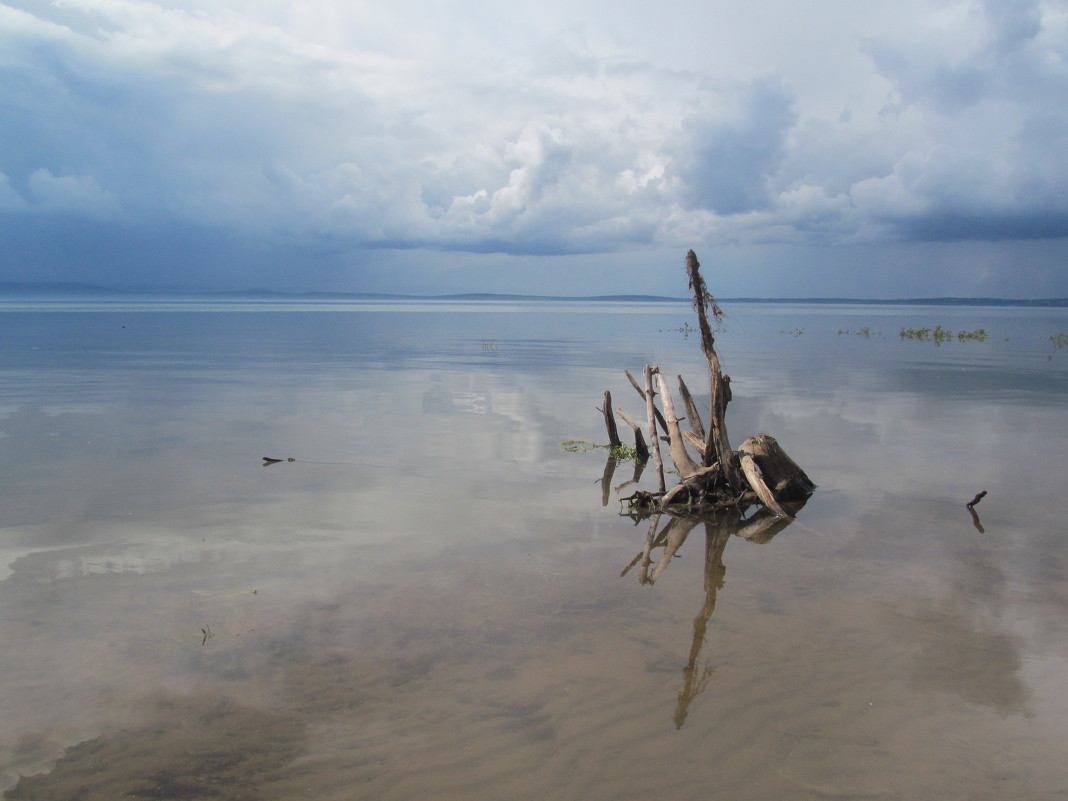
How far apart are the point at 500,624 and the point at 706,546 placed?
4306 millimetres

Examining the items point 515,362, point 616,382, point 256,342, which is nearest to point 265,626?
point 616,382

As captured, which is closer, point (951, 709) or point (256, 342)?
point (951, 709)

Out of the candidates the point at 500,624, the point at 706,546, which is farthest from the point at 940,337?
the point at 500,624

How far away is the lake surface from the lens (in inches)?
246

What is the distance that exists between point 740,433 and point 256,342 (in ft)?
132

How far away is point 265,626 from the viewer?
857 cm

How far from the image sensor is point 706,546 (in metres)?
12.0

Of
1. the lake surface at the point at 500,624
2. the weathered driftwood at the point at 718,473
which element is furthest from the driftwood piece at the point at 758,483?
the lake surface at the point at 500,624

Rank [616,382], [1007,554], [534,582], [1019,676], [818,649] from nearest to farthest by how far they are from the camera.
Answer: [1019,676]
[818,649]
[534,582]
[1007,554]
[616,382]

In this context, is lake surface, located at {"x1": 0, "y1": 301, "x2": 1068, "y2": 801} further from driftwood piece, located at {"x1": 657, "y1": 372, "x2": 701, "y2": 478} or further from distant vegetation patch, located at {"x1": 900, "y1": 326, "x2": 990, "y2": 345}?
distant vegetation patch, located at {"x1": 900, "y1": 326, "x2": 990, "y2": 345}

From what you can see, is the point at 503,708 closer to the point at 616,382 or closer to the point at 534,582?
the point at 534,582

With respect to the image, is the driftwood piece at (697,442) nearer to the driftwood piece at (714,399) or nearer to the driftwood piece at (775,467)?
the driftwood piece at (714,399)

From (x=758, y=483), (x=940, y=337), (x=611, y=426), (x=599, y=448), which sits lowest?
(x=599, y=448)

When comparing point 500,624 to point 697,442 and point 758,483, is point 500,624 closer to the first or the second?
point 758,483
